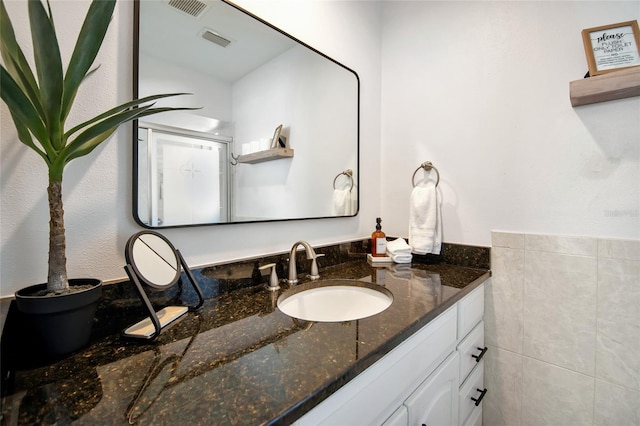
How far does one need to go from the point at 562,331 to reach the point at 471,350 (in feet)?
1.18

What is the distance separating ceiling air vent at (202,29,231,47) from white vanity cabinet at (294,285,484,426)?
1083 mm

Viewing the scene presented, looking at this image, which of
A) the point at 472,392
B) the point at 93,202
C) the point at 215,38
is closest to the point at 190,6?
the point at 215,38

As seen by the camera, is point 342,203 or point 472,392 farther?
point 342,203

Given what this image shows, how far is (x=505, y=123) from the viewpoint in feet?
4.00

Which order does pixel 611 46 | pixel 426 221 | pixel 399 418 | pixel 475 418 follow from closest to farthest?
pixel 399 418 → pixel 611 46 → pixel 475 418 → pixel 426 221

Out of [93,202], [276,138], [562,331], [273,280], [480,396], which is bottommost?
[480,396]

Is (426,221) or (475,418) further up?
Result: (426,221)

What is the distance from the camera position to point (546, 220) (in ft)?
3.69

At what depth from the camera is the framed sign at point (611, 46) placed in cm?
93

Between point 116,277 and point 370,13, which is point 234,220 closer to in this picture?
point 116,277

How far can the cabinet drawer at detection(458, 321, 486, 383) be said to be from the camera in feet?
3.42

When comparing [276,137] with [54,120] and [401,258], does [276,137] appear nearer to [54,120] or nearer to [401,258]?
[54,120]

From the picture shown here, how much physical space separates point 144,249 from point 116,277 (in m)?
0.12

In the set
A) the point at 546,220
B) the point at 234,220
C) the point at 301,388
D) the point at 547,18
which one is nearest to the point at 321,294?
the point at 234,220
